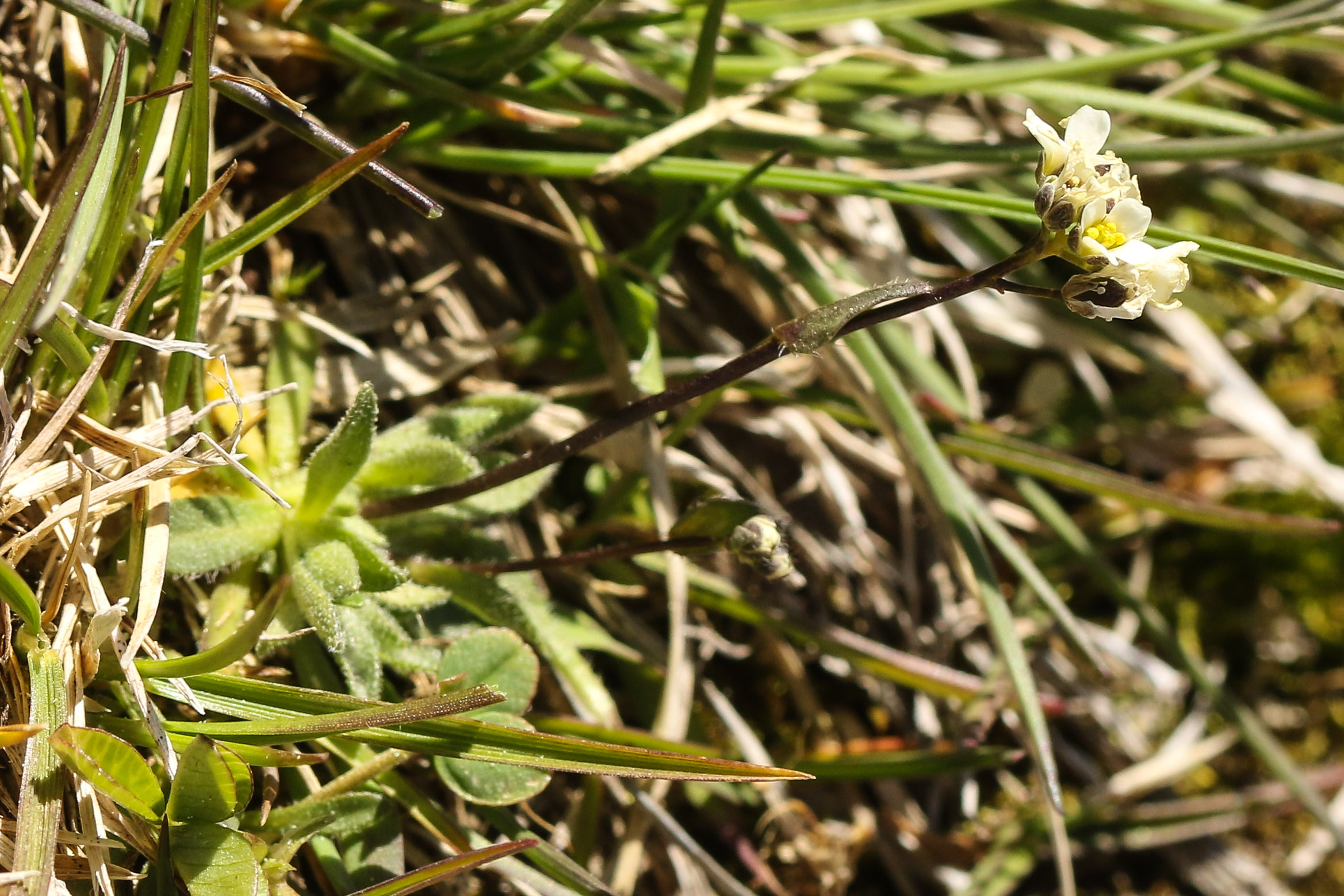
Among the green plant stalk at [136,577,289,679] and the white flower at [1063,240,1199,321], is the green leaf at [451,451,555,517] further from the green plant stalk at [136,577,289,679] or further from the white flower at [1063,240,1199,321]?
the white flower at [1063,240,1199,321]

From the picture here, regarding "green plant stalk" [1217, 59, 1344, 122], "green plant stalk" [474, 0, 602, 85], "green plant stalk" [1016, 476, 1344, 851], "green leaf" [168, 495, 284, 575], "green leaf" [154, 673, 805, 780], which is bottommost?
"green plant stalk" [1016, 476, 1344, 851]

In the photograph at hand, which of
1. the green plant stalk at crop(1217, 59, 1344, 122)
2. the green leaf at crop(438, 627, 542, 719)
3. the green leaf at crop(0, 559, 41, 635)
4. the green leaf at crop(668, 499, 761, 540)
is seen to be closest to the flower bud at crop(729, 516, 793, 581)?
the green leaf at crop(668, 499, 761, 540)

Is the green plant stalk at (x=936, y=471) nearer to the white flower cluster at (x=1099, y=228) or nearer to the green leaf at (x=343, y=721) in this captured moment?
the white flower cluster at (x=1099, y=228)

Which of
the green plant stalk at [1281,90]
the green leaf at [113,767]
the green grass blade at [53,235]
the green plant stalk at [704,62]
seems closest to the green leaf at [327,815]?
the green leaf at [113,767]

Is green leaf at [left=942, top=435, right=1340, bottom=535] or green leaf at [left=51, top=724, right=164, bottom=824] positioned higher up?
green leaf at [left=51, top=724, right=164, bottom=824]

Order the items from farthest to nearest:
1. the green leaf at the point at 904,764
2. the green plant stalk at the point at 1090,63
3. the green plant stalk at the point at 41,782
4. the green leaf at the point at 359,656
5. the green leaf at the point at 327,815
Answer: the green leaf at the point at 904,764
the green plant stalk at the point at 1090,63
the green leaf at the point at 359,656
the green leaf at the point at 327,815
the green plant stalk at the point at 41,782

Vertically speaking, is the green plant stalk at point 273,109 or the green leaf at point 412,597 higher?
the green plant stalk at point 273,109

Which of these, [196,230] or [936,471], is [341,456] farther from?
[936,471]
